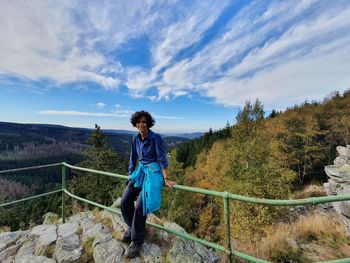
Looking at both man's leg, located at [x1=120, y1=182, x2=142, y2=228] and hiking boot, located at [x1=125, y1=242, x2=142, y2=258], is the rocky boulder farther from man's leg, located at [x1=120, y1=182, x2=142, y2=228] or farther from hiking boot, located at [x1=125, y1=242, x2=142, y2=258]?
man's leg, located at [x1=120, y1=182, x2=142, y2=228]

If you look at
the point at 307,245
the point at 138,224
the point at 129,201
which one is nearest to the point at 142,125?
the point at 129,201

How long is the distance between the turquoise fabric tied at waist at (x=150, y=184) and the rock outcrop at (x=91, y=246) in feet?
2.46

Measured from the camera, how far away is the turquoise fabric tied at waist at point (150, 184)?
3.33m

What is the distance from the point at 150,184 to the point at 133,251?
102 cm

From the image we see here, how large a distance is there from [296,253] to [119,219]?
3424mm

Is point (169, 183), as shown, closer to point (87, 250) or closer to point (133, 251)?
point (133, 251)

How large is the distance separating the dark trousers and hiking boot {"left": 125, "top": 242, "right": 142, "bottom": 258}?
0.06 metres

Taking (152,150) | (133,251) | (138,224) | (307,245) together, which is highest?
(152,150)

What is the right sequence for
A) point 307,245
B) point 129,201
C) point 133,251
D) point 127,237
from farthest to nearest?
point 307,245, point 127,237, point 129,201, point 133,251

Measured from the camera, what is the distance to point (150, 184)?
133 inches

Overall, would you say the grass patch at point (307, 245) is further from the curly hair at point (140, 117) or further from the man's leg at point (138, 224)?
the curly hair at point (140, 117)

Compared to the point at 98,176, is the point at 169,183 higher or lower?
higher

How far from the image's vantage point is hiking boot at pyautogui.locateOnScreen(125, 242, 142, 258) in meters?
3.54

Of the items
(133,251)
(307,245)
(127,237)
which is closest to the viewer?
(133,251)
